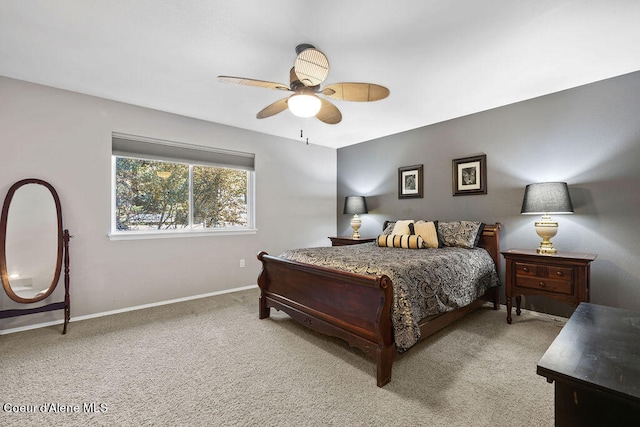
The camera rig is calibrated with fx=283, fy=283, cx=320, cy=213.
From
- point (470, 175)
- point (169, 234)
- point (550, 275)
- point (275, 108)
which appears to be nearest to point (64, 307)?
point (169, 234)

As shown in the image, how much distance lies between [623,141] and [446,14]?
2.22m

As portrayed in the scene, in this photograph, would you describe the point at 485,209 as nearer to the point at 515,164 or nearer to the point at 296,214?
the point at 515,164

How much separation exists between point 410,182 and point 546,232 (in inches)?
73.0

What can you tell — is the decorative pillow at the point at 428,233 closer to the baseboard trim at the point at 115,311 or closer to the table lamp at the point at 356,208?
the table lamp at the point at 356,208

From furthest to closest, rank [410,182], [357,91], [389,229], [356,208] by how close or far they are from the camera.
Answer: [356,208] → [410,182] → [389,229] → [357,91]

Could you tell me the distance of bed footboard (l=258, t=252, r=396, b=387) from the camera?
186cm

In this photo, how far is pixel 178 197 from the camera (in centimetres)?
377

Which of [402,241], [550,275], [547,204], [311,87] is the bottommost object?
[550,275]

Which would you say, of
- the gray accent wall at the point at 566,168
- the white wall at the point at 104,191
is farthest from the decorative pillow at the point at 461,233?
the white wall at the point at 104,191

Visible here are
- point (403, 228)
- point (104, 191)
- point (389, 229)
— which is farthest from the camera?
point (389, 229)

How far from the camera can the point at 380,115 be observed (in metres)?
3.68

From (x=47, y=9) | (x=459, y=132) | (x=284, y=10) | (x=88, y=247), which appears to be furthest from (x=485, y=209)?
(x=88, y=247)

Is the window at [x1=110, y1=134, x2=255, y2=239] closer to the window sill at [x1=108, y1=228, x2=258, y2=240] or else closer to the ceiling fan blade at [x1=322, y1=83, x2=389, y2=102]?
the window sill at [x1=108, y1=228, x2=258, y2=240]

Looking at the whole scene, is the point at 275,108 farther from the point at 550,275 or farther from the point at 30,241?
the point at 550,275
